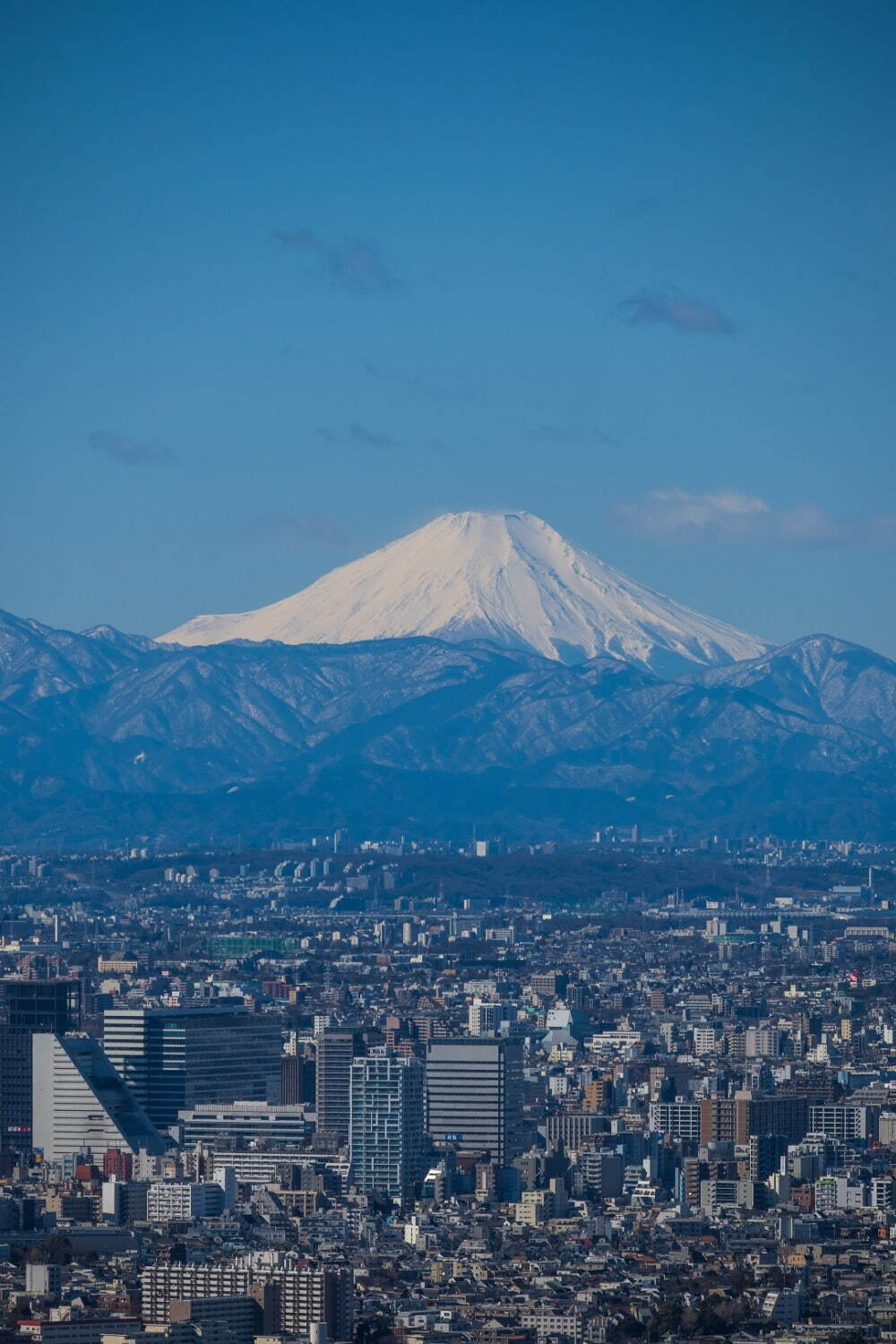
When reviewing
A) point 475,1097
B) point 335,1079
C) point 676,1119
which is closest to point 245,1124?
point 335,1079

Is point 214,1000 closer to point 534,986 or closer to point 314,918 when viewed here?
point 534,986

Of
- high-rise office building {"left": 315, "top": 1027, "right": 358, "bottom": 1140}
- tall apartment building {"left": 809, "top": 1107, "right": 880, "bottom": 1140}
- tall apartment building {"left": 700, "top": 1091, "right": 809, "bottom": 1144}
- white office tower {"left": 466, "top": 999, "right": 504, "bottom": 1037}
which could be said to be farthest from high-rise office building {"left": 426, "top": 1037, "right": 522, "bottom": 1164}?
white office tower {"left": 466, "top": 999, "right": 504, "bottom": 1037}

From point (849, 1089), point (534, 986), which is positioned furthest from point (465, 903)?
point (849, 1089)

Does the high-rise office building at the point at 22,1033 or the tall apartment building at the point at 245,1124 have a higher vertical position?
the high-rise office building at the point at 22,1033

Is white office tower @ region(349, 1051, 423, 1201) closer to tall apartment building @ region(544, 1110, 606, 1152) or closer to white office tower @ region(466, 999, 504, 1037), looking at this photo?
tall apartment building @ region(544, 1110, 606, 1152)

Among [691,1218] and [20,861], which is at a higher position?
[20,861]

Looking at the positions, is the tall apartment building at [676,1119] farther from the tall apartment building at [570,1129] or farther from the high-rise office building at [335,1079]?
the high-rise office building at [335,1079]

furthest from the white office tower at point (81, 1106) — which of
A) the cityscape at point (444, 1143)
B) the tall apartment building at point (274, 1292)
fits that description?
the tall apartment building at point (274, 1292)
